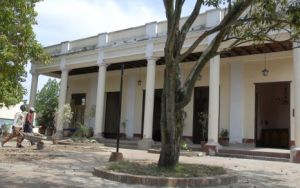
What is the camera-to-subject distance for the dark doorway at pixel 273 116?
20.5 meters

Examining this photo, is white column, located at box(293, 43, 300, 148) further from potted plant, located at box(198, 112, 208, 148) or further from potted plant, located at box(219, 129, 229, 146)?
potted plant, located at box(198, 112, 208, 148)

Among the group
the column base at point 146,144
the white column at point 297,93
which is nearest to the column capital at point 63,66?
the column base at point 146,144

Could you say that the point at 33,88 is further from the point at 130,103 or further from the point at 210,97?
the point at 210,97

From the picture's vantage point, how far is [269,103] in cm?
2309

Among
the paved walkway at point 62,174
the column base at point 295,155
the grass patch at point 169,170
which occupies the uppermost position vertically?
the column base at point 295,155

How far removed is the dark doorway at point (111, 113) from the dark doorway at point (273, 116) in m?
8.75

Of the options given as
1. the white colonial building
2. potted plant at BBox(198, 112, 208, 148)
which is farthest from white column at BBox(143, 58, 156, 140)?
potted plant at BBox(198, 112, 208, 148)

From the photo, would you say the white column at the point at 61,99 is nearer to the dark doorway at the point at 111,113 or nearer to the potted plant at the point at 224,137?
the dark doorway at the point at 111,113

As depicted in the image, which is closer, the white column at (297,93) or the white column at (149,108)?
the white column at (297,93)

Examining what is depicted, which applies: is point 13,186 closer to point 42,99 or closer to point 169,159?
point 169,159

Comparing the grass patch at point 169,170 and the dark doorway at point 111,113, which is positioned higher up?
the dark doorway at point 111,113

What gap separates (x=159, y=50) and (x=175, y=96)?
397 inches

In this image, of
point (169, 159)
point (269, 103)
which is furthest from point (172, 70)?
point (269, 103)

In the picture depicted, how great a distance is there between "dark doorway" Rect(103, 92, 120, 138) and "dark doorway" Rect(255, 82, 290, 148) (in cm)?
875
